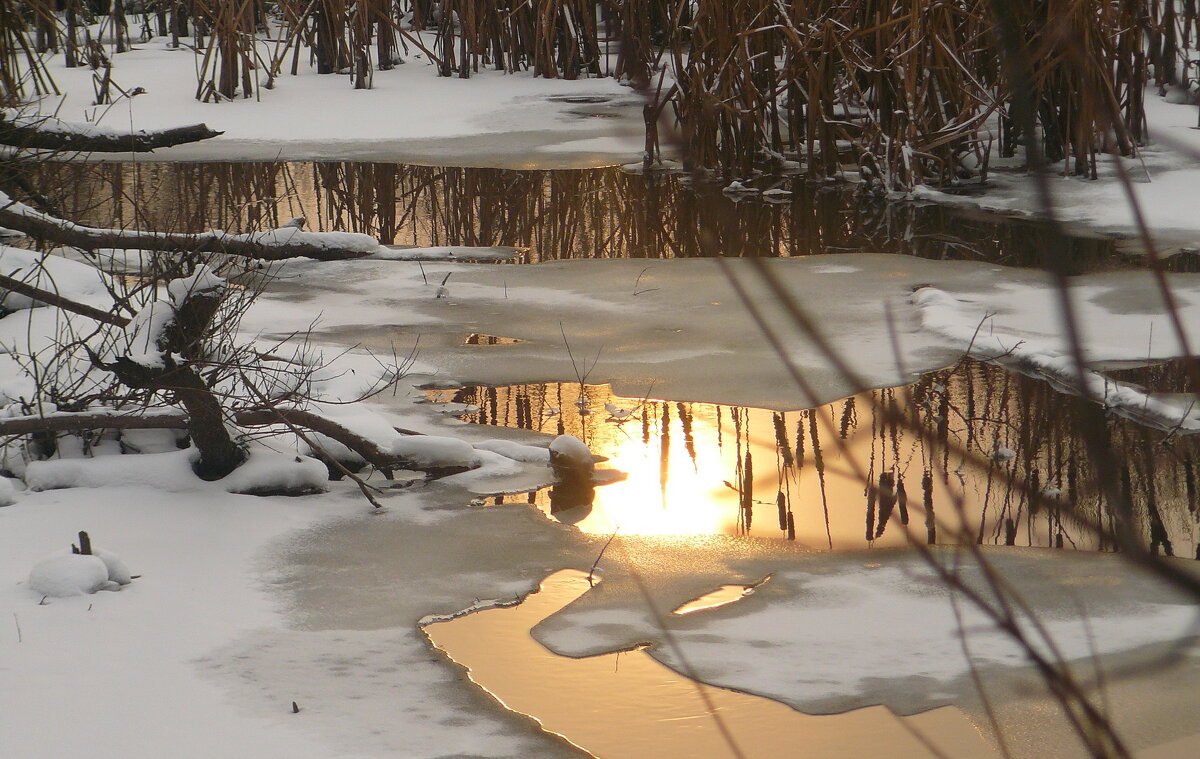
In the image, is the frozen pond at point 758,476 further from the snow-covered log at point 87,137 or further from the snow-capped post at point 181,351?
the snow-capped post at point 181,351

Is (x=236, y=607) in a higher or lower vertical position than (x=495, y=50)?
lower

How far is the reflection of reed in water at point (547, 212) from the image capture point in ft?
23.4

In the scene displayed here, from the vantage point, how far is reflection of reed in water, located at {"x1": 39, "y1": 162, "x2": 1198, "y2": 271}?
7141 millimetres

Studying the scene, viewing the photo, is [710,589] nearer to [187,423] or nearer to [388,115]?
[187,423]

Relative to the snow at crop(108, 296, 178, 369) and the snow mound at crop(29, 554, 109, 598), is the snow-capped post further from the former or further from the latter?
the snow mound at crop(29, 554, 109, 598)

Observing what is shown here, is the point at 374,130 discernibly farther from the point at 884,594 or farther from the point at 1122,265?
the point at 884,594

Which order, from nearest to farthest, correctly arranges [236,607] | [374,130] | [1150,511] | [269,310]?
[236,607] → [1150,511] → [269,310] → [374,130]

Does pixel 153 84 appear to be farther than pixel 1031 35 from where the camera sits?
Yes

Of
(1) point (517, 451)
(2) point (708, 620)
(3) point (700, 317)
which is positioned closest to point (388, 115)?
(3) point (700, 317)

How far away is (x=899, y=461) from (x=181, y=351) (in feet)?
7.37

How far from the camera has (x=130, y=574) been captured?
314cm

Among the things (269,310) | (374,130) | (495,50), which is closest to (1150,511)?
(269,310)

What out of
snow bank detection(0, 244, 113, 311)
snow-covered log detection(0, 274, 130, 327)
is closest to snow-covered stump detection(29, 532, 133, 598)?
snow-covered log detection(0, 274, 130, 327)

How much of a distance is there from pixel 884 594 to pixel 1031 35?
19.4 feet
